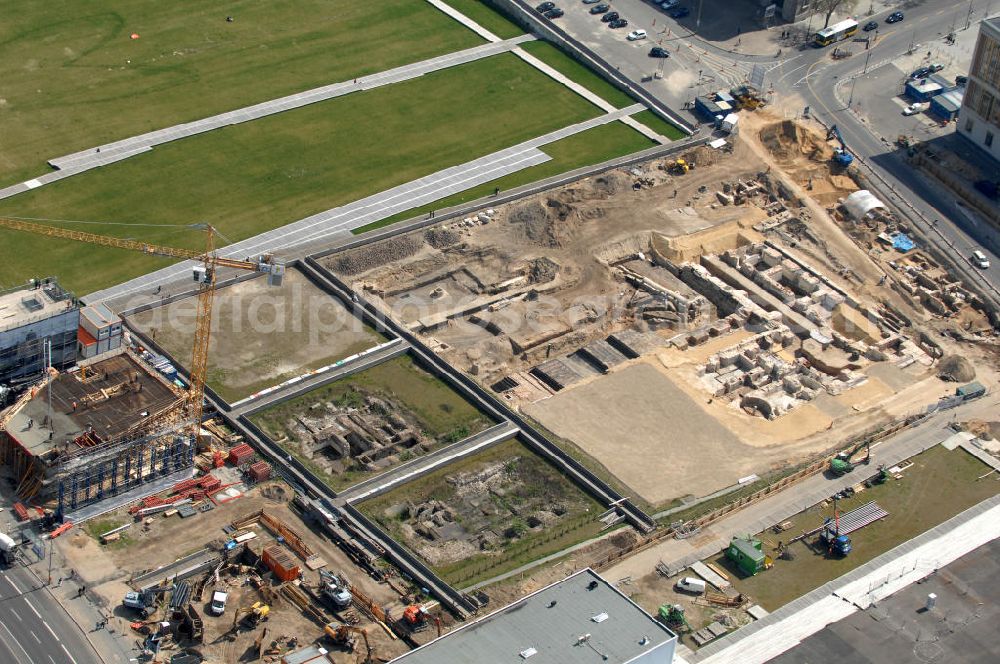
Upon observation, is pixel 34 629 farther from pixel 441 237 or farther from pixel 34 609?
pixel 441 237

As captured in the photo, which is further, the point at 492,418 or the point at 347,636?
the point at 492,418

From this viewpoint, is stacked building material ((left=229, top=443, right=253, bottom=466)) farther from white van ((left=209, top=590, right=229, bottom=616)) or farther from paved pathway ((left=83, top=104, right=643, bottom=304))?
paved pathway ((left=83, top=104, right=643, bottom=304))

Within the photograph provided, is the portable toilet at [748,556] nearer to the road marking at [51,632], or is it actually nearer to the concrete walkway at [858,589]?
the concrete walkway at [858,589]

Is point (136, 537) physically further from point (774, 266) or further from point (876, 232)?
point (876, 232)

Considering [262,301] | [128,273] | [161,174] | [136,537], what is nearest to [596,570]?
[136,537]

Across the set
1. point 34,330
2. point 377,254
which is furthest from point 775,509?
point 34,330

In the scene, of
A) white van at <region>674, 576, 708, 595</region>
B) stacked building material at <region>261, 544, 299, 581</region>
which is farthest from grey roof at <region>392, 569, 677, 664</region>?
stacked building material at <region>261, 544, 299, 581</region>
